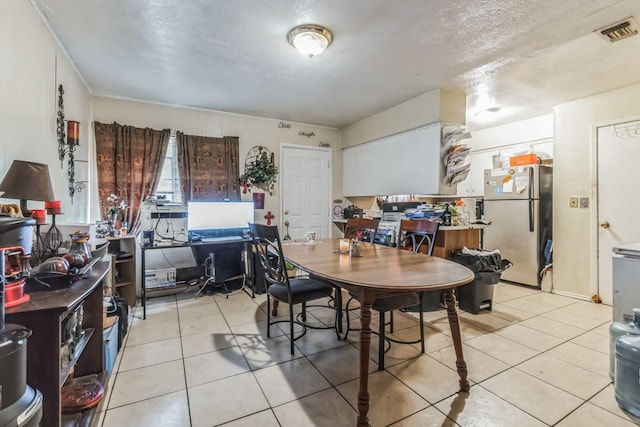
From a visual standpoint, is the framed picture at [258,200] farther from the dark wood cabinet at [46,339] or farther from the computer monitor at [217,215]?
the dark wood cabinet at [46,339]

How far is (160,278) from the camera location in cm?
350

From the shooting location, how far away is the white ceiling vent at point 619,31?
7.18ft

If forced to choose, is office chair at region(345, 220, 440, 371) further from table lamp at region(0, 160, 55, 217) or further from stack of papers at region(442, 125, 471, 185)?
table lamp at region(0, 160, 55, 217)

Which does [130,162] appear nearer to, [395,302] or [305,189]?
[305,189]

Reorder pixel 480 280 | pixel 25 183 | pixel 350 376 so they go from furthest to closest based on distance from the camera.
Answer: pixel 480 280, pixel 350 376, pixel 25 183

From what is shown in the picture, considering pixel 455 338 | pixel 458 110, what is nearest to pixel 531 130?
pixel 458 110

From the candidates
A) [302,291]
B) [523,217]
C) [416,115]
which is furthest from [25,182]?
[523,217]

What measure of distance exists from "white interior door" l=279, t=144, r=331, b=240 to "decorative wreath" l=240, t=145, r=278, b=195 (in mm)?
205

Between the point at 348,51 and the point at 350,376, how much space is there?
261cm

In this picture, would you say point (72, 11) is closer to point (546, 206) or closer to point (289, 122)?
point (289, 122)

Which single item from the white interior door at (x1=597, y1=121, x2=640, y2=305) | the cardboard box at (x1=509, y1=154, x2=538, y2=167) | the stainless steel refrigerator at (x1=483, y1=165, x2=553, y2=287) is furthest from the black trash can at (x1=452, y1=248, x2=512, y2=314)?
the cardboard box at (x1=509, y1=154, x2=538, y2=167)

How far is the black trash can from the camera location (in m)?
3.04

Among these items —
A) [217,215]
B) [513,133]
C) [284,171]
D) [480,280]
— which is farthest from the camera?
[513,133]

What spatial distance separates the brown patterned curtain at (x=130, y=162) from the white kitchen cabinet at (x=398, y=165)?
2877mm
